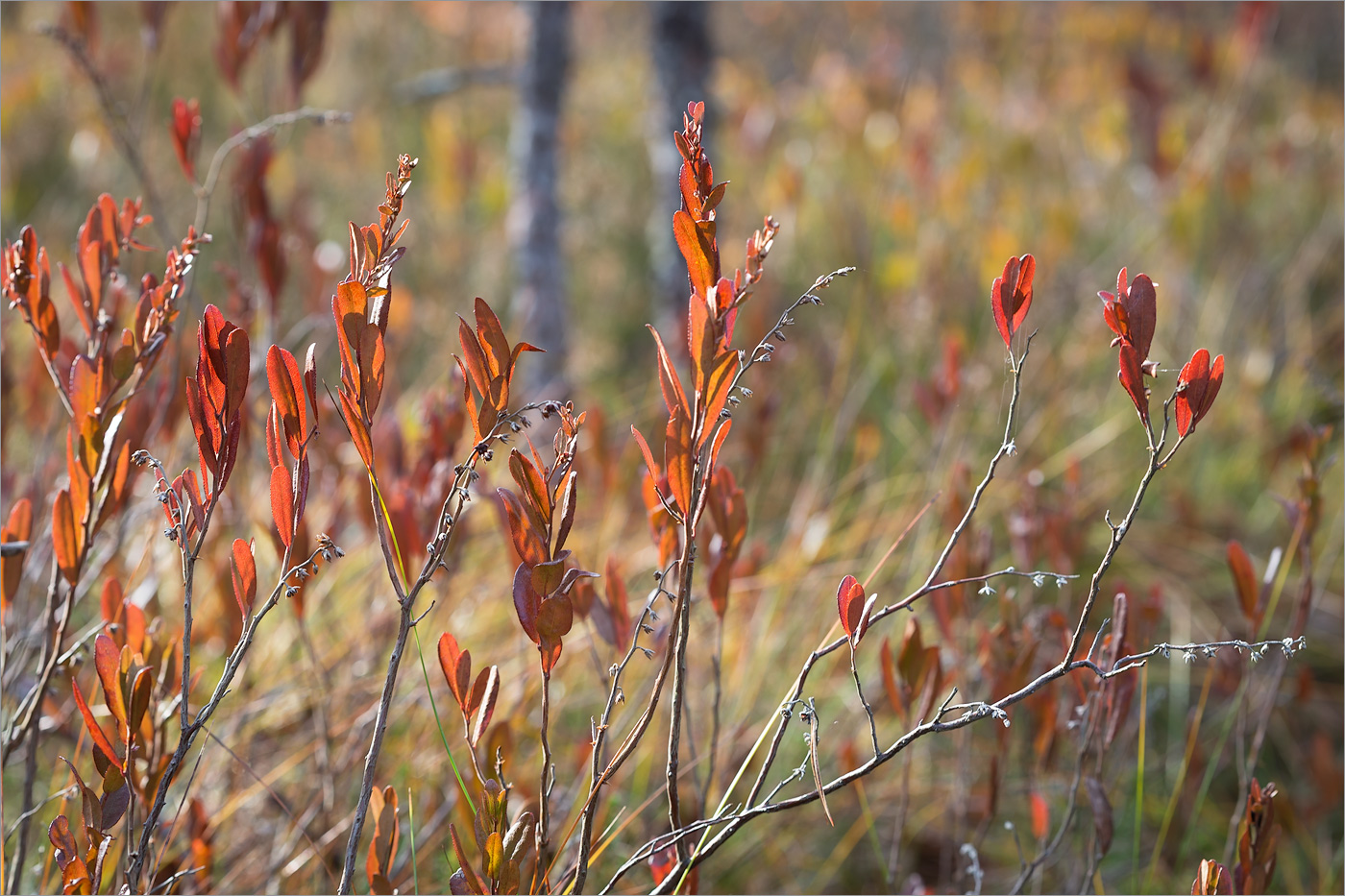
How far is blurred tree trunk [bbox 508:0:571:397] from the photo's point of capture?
315 centimetres

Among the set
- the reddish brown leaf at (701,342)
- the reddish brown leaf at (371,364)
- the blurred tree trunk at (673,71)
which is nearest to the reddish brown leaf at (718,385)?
the reddish brown leaf at (701,342)

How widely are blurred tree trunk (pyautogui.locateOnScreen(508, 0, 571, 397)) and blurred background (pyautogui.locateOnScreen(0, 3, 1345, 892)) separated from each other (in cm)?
1

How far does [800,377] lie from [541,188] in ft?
3.93

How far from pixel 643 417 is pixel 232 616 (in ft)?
6.31

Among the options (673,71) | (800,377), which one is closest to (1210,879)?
(800,377)

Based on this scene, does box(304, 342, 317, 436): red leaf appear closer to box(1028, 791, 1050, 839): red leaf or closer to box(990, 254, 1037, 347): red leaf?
box(990, 254, 1037, 347): red leaf

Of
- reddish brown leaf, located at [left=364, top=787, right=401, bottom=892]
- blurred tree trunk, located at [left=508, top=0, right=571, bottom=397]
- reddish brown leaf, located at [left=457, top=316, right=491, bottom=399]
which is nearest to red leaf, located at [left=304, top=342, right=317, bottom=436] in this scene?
reddish brown leaf, located at [left=457, top=316, right=491, bottom=399]

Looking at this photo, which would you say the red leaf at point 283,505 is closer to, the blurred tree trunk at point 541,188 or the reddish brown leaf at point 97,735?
the reddish brown leaf at point 97,735

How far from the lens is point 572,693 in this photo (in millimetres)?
2117

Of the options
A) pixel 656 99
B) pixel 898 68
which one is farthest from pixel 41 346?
pixel 898 68

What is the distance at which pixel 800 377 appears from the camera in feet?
11.9

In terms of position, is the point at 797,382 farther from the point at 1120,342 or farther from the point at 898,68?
the point at 898,68

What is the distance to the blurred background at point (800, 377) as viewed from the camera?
1.70 metres

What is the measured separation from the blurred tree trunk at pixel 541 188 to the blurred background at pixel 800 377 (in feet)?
0.05
